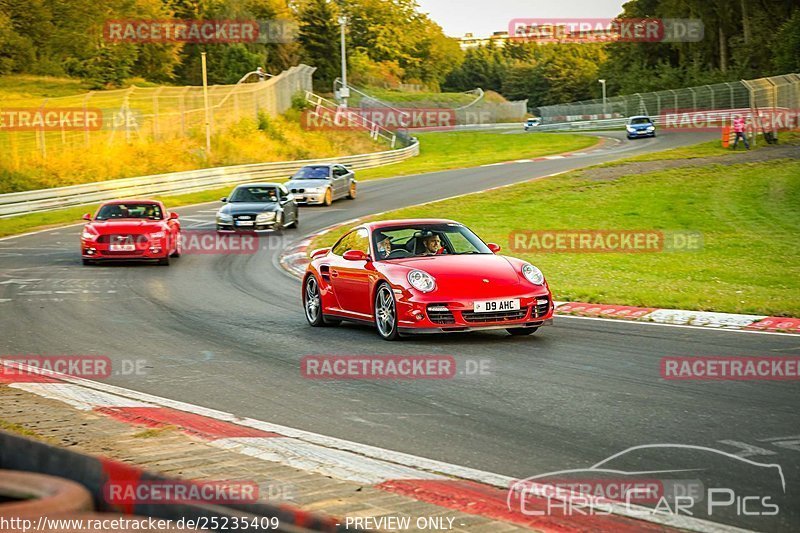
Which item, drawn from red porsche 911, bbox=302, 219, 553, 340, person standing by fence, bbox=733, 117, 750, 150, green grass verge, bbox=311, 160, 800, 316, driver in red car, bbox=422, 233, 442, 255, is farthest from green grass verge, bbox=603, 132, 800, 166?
driver in red car, bbox=422, 233, 442, 255

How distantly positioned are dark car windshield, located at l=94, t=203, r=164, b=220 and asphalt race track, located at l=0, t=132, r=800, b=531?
4.71m

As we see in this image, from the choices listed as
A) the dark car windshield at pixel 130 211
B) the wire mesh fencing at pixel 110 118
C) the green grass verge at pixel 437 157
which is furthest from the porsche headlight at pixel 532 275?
the wire mesh fencing at pixel 110 118

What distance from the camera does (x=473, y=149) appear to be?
70.1m

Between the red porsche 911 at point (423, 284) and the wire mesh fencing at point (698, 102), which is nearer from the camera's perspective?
the red porsche 911 at point (423, 284)

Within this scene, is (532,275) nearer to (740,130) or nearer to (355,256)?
(355,256)

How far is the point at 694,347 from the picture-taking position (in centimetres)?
1102

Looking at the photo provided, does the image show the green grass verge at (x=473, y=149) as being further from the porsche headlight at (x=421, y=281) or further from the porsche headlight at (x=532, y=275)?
the porsche headlight at (x=421, y=281)

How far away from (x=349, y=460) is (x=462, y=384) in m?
2.85

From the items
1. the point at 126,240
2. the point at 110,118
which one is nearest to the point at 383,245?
the point at 126,240

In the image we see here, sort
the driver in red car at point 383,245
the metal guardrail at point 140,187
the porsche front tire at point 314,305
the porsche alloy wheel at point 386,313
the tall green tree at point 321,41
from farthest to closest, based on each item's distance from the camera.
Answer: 1. the tall green tree at point 321,41
2. the metal guardrail at point 140,187
3. the porsche front tire at point 314,305
4. the driver in red car at point 383,245
5. the porsche alloy wheel at point 386,313

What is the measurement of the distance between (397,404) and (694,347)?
3831mm

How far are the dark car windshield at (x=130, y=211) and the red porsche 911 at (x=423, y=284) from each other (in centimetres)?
1035

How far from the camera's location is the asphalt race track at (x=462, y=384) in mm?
6867

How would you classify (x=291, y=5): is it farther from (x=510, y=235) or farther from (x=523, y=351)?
(x=523, y=351)
